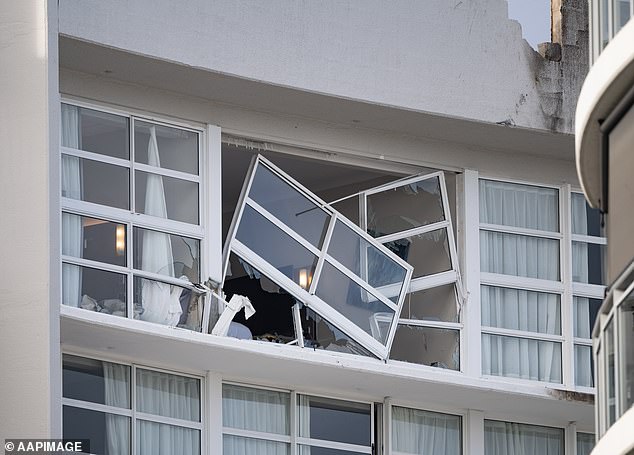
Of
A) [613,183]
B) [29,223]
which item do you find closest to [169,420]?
[29,223]

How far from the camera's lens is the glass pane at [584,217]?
68.8ft

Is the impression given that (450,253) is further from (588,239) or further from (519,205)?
(588,239)

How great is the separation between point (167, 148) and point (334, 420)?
3.69m

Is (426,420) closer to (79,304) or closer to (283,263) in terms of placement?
(283,263)

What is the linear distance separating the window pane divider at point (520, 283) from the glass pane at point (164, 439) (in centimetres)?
416

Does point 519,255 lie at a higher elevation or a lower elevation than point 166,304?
higher

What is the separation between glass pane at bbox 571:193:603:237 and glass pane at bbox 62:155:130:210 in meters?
5.87

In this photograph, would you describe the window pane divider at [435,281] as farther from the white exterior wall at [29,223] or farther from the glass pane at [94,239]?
the white exterior wall at [29,223]

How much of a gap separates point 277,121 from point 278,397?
3.09 metres

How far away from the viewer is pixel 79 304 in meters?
17.5

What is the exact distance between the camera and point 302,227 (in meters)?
19.6

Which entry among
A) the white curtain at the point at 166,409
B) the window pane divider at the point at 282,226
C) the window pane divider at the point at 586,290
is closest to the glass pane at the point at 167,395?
the white curtain at the point at 166,409

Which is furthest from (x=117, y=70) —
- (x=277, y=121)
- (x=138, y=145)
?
(x=277, y=121)

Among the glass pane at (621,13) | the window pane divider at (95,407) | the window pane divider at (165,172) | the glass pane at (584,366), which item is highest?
the window pane divider at (165,172)
